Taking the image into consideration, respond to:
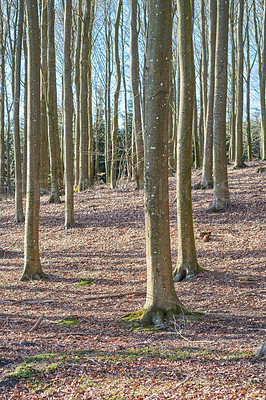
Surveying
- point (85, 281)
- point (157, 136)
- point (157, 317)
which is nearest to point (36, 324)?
point (157, 317)

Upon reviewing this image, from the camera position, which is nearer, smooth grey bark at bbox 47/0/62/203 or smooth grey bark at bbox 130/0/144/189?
smooth grey bark at bbox 130/0/144/189

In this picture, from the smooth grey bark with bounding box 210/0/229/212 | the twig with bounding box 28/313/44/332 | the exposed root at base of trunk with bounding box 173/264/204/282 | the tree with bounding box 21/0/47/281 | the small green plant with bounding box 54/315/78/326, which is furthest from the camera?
the smooth grey bark with bounding box 210/0/229/212

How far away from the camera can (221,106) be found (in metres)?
10.2

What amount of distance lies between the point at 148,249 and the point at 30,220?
4.15 meters

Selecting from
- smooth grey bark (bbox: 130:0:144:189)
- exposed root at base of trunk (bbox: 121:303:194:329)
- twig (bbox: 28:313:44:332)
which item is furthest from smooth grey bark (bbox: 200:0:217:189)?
twig (bbox: 28:313:44:332)

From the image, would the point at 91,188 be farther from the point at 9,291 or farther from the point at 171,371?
the point at 171,371

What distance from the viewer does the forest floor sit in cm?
338

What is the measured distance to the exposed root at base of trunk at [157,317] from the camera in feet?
16.7

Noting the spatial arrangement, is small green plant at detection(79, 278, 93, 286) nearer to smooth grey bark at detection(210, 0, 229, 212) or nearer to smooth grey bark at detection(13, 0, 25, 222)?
smooth grey bark at detection(210, 0, 229, 212)

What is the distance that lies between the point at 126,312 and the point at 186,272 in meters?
1.96

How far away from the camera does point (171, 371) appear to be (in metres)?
3.57

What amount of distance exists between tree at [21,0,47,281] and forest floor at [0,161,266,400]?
605 mm

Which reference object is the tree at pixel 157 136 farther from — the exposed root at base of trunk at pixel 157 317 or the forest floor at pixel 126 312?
the forest floor at pixel 126 312

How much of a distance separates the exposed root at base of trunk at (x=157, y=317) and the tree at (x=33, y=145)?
12.9 ft
